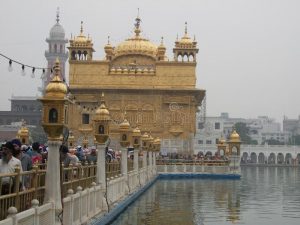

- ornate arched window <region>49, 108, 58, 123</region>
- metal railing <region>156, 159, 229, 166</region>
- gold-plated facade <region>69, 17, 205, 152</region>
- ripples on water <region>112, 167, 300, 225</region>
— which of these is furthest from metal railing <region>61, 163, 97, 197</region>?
gold-plated facade <region>69, 17, 205, 152</region>

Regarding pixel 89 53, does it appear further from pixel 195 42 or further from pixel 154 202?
pixel 154 202

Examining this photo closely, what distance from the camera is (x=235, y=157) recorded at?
3766 centimetres

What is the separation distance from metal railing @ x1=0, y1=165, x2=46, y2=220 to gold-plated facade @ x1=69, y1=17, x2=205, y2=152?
35353 mm

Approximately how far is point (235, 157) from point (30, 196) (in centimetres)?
3031

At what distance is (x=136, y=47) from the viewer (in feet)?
157

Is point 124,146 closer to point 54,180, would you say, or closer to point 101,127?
point 101,127

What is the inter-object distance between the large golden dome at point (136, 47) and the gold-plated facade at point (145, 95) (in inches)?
55.9

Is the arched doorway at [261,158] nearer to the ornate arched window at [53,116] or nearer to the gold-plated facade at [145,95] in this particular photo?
the gold-plated facade at [145,95]

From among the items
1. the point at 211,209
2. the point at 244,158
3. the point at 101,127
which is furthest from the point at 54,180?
the point at 244,158

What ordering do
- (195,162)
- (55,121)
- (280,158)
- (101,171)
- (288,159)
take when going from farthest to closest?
(280,158) → (288,159) → (195,162) → (101,171) → (55,121)

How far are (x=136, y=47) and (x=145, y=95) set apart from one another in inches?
183

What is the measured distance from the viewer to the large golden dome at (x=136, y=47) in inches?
1877

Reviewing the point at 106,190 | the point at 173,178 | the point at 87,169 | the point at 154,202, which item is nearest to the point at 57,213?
the point at 87,169

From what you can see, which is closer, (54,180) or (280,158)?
(54,180)
